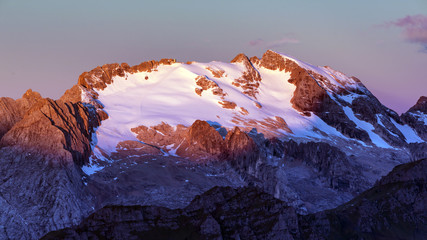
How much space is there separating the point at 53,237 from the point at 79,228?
8204 millimetres

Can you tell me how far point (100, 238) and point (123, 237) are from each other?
17.3ft

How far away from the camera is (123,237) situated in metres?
200

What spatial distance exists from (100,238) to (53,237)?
35.9ft

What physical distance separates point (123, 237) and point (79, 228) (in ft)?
33.5

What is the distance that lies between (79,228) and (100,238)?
5623 millimetres

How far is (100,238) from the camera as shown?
198 metres

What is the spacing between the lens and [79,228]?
199750 millimetres

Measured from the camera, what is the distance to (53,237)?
193 meters

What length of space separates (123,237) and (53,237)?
16.1 m
